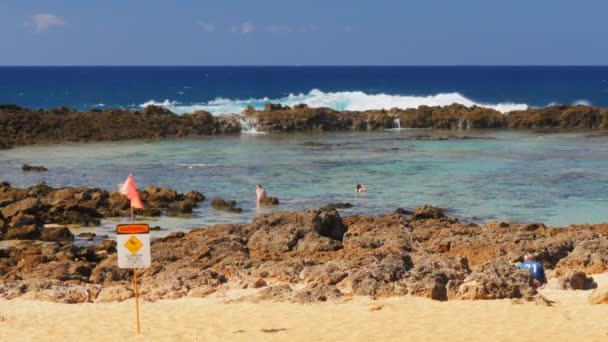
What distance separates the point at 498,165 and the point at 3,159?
66.4ft

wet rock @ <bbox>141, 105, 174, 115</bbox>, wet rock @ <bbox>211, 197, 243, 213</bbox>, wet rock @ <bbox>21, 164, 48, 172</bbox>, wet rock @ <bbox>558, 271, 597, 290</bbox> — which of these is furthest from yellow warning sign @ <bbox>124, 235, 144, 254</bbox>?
wet rock @ <bbox>141, 105, 174, 115</bbox>

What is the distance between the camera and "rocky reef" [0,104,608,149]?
4769 centimetres

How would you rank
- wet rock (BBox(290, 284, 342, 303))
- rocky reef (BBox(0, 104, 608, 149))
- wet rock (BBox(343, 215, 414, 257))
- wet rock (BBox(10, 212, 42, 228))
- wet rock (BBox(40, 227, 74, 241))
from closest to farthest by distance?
wet rock (BBox(290, 284, 342, 303)) < wet rock (BBox(343, 215, 414, 257)) < wet rock (BBox(40, 227, 74, 241)) < wet rock (BBox(10, 212, 42, 228)) < rocky reef (BBox(0, 104, 608, 149))

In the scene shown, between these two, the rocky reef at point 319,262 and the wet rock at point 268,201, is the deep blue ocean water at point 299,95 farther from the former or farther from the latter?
the rocky reef at point 319,262

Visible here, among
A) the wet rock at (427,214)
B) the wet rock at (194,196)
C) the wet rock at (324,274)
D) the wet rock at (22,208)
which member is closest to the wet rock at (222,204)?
the wet rock at (194,196)

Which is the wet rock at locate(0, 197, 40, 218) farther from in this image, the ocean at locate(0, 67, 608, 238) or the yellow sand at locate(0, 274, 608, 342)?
the yellow sand at locate(0, 274, 608, 342)

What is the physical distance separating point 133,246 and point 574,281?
690 cm

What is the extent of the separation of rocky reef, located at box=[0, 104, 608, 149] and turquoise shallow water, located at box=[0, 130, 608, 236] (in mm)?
3082

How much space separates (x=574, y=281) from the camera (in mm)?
14266

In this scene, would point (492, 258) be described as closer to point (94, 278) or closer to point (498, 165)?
point (94, 278)

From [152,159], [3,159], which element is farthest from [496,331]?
[3,159]

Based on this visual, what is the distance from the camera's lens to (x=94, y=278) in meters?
15.5

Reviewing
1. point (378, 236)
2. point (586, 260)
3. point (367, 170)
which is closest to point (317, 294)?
point (378, 236)

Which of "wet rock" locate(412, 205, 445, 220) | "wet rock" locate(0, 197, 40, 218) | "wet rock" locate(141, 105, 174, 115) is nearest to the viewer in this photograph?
"wet rock" locate(412, 205, 445, 220)
